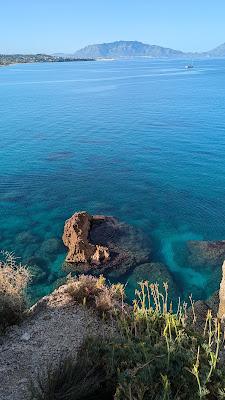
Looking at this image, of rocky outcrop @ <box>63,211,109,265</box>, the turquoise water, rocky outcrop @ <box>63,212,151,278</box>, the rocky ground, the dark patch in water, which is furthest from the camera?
the dark patch in water

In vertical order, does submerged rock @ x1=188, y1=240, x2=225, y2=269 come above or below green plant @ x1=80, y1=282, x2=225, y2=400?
below

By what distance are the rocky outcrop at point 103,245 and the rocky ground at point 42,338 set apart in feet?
32.4

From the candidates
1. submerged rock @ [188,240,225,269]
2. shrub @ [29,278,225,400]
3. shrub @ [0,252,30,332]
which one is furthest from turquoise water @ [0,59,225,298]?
shrub @ [29,278,225,400]

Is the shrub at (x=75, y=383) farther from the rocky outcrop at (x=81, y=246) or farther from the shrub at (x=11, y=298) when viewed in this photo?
the rocky outcrop at (x=81, y=246)

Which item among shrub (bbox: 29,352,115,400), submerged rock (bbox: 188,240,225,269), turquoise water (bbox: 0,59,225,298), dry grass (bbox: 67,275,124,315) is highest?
shrub (bbox: 29,352,115,400)

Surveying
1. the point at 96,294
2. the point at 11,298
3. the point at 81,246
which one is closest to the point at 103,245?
the point at 81,246

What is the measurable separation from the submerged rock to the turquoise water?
567 mm

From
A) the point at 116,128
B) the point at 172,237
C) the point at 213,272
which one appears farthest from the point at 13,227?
the point at 116,128

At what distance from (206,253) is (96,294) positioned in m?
13.0

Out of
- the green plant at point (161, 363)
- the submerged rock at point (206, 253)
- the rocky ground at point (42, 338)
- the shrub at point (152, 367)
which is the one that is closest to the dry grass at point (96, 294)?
the rocky ground at point (42, 338)

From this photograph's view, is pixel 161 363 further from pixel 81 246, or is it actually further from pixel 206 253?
pixel 206 253

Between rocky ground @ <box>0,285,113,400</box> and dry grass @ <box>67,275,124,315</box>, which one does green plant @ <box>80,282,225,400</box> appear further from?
dry grass @ <box>67,275,124,315</box>

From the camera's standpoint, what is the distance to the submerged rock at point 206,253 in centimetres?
2323

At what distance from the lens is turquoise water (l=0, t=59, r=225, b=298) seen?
25859mm
